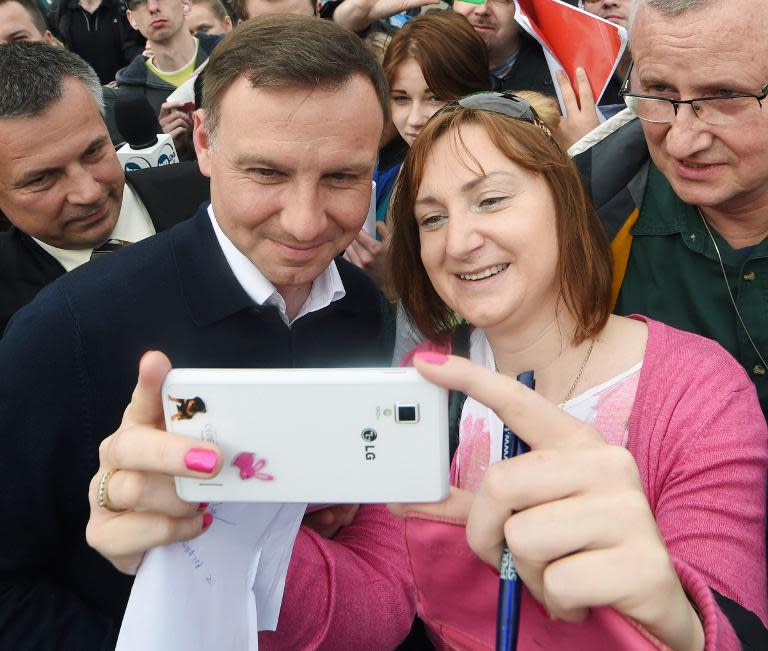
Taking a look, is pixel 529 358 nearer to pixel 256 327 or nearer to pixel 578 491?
pixel 256 327

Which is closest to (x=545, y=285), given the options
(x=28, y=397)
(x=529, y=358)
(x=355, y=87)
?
(x=529, y=358)

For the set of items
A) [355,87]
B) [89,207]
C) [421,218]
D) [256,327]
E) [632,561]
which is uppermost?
[355,87]

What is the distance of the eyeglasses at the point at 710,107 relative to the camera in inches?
70.6

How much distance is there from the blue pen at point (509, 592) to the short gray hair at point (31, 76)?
2044 mm

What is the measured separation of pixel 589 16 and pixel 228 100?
5.21 ft

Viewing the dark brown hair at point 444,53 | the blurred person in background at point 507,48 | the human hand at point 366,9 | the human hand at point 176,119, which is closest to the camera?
the dark brown hair at point 444,53

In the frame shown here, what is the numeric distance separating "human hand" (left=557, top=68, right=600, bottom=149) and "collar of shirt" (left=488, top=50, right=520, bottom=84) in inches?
47.7

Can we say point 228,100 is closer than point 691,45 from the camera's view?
Yes

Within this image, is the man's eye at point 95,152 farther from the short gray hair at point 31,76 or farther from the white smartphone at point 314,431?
the white smartphone at point 314,431

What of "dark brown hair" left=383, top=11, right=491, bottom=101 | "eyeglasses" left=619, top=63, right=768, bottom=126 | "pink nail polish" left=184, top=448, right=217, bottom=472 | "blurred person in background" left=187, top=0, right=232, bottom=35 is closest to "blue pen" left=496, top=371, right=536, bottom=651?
"pink nail polish" left=184, top=448, right=217, bottom=472

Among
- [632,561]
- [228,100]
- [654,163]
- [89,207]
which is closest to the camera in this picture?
[632,561]

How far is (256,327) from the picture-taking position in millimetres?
1682

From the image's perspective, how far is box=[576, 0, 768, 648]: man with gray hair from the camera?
1774mm

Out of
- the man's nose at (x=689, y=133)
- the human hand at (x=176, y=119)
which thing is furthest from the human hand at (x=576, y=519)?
the human hand at (x=176, y=119)
